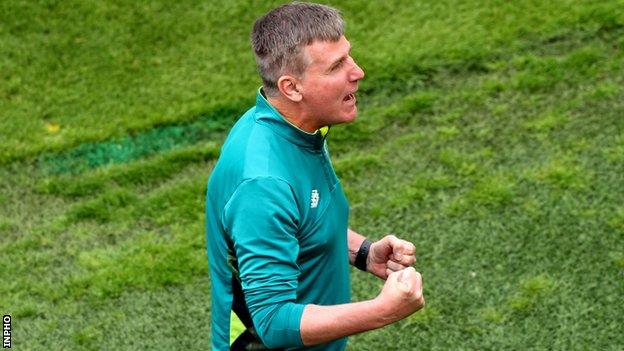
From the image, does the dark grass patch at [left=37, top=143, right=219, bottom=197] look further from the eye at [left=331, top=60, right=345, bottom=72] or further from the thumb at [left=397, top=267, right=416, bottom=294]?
the thumb at [left=397, top=267, right=416, bottom=294]

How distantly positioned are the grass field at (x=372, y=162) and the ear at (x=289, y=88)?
2.53 m

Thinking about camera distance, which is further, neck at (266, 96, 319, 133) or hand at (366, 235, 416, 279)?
hand at (366, 235, 416, 279)

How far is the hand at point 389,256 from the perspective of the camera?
3006 mm

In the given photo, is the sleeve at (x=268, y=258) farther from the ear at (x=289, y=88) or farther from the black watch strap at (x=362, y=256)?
the black watch strap at (x=362, y=256)

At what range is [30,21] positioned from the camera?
27.5ft

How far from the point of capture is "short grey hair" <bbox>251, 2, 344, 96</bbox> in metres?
2.75

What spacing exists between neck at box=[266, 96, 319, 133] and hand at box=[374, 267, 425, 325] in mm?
604

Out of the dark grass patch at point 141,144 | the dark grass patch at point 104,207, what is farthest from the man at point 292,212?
the dark grass patch at point 141,144

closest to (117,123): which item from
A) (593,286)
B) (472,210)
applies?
(472,210)

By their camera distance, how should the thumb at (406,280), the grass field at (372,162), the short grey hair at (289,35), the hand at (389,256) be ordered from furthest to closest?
the grass field at (372,162), the hand at (389,256), the short grey hair at (289,35), the thumb at (406,280)

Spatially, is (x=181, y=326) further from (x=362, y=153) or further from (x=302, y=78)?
(x=302, y=78)

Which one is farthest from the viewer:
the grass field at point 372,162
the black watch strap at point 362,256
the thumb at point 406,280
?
the grass field at point 372,162

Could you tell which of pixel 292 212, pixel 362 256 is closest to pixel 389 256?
pixel 362 256

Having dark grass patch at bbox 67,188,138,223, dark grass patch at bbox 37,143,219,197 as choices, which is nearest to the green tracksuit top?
dark grass patch at bbox 67,188,138,223
